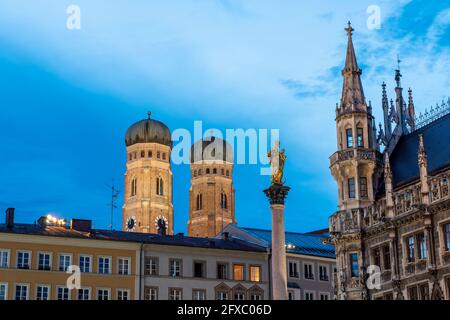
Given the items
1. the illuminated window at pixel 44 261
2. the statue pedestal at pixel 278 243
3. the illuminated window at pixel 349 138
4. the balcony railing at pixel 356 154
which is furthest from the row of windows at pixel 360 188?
the illuminated window at pixel 44 261

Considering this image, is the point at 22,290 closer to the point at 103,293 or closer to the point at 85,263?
the point at 85,263

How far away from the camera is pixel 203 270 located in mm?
102188

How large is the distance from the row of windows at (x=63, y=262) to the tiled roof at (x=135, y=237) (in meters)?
2.13

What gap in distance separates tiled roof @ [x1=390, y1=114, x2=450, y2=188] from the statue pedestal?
47.1ft

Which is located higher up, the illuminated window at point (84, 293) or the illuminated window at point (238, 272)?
the illuminated window at point (238, 272)

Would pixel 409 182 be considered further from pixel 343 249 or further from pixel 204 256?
pixel 204 256

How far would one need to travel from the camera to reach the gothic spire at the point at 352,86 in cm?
8012

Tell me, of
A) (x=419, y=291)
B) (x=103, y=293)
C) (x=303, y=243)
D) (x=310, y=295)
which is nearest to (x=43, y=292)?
(x=103, y=293)

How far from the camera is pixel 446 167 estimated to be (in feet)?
229

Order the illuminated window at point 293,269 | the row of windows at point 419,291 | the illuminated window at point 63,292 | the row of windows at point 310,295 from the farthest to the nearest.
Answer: the illuminated window at point 293,269
the row of windows at point 310,295
the illuminated window at point 63,292
the row of windows at point 419,291

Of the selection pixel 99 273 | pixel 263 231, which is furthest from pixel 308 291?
pixel 99 273

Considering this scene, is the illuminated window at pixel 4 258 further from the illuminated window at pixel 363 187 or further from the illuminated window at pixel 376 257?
the illuminated window at pixel 376 257

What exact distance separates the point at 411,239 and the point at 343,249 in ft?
26.8

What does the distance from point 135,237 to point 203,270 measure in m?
8.65
